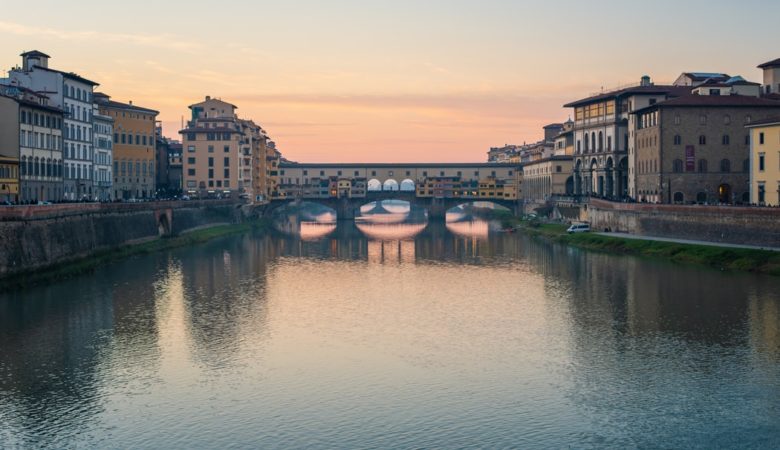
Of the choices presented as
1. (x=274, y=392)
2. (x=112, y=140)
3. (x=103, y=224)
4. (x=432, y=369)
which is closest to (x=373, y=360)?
(x=432, y=369)

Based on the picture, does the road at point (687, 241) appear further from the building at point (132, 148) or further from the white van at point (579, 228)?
the building at point (132, 148)

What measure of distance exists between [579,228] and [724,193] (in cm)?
1790

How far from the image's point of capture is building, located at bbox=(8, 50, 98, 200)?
95.6m

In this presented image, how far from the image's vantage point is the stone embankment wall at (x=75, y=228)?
59156mm

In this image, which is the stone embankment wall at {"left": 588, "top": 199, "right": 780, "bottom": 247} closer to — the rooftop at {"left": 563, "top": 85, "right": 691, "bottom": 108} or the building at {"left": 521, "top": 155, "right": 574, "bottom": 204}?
the rooftop at {"left": 563, "top": 85, "right": 691, "bottom": 108}

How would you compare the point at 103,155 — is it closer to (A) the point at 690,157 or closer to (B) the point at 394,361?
(A) the point at 690,157

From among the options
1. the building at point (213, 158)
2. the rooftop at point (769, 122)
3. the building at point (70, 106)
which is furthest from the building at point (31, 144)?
the rooftop at point (769, 122)

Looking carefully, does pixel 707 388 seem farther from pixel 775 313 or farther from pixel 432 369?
pixel 775 313

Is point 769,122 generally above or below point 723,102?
below

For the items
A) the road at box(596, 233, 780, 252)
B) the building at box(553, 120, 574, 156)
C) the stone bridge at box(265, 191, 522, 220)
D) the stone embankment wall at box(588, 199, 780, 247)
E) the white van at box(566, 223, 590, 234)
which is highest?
the building at box(553, 120, 574, 156)

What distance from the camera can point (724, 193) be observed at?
10075 centimetres

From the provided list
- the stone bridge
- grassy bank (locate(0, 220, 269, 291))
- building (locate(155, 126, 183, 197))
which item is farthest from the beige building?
the stone bridge

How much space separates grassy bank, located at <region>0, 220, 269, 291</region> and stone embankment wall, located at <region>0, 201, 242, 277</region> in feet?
1.77

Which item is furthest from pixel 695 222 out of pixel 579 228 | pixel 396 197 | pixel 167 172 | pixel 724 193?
pixel 396 197
